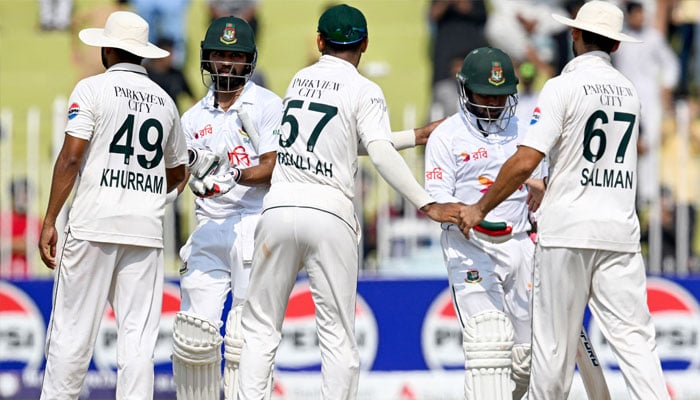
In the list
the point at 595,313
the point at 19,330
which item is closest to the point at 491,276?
the point at 595,313

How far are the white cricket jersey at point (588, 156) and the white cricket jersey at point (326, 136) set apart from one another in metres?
0.79

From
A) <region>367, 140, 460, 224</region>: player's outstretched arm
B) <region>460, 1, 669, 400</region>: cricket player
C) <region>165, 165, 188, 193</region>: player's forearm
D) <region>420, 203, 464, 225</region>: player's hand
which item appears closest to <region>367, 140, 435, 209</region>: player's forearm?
<region>367, 140, 460, 224</region>: player's outstretched arm

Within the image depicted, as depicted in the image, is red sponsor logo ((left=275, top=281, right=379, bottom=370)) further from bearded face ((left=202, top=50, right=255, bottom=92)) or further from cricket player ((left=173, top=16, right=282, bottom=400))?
bearded face ((left=202, top=50, right=255, bottom=92))

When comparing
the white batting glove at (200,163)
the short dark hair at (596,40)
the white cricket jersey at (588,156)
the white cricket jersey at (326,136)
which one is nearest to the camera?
the white cricket jersey at (588,156)

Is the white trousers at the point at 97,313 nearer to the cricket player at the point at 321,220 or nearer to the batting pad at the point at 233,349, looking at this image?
the cricket player at the point at 321,220

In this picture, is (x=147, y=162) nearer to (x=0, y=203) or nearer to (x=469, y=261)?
(x=469, y=261)

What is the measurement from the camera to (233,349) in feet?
23.1

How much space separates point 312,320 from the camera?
969cm

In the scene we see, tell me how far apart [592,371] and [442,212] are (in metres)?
1.25

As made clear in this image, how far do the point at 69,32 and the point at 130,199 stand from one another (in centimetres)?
730

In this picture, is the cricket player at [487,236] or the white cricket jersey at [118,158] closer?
the white cricket jersey at [118,158]

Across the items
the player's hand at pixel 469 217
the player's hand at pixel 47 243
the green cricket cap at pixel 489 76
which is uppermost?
the green cricket cap at pixel 489 76

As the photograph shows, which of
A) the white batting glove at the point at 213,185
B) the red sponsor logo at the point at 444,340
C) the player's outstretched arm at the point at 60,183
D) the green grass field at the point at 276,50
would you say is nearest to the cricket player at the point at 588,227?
the white batting glove at the point at 213,185

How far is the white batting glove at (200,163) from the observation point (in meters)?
6.91
